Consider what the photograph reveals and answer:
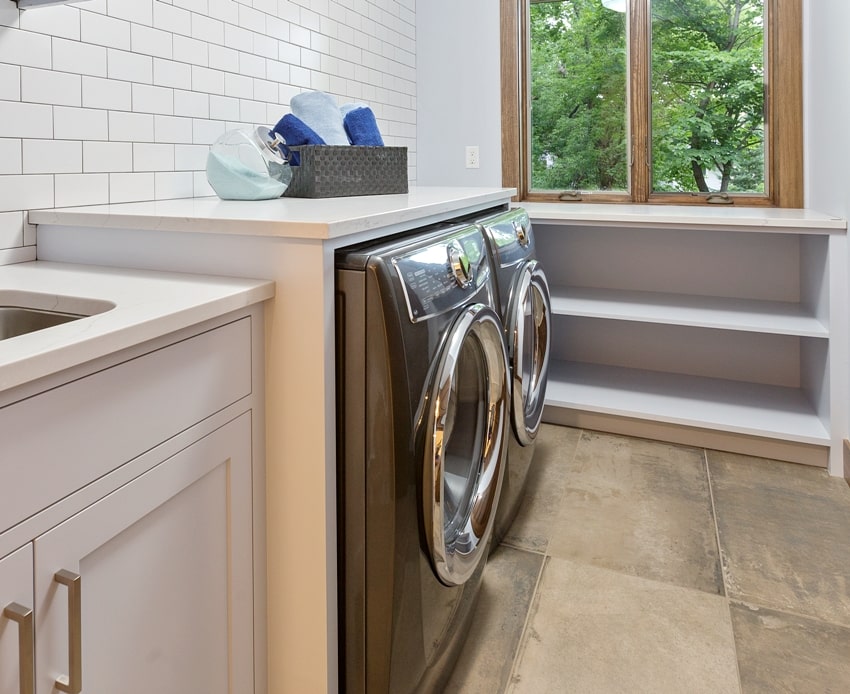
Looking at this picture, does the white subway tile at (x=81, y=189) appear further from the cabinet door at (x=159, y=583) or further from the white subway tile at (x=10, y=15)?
the cabinet door at (x=159, y=583)

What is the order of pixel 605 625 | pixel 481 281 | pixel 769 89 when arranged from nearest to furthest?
pixel 481 281, pixel 605 625, pixel 769 89

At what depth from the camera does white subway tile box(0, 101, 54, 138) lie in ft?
3.91

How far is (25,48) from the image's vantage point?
122 cm

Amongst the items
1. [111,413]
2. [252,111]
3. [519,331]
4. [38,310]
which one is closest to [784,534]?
[519,331]

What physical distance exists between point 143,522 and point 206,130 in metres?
1.28

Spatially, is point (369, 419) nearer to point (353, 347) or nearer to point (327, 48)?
point (353, 347)

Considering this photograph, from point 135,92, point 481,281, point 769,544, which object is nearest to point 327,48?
point 135,92

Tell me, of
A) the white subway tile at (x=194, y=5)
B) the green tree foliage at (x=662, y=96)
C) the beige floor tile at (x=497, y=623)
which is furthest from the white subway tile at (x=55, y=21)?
the green tree foliage at (x=662, y=96)

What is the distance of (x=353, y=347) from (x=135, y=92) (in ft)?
3.19

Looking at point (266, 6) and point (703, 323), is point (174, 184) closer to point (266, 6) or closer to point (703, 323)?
point (266, 6)

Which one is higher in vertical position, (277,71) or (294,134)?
(277,71)

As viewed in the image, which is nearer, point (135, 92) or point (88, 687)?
point (88, 687)

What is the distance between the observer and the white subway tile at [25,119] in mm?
1190

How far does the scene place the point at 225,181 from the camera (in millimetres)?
1457
